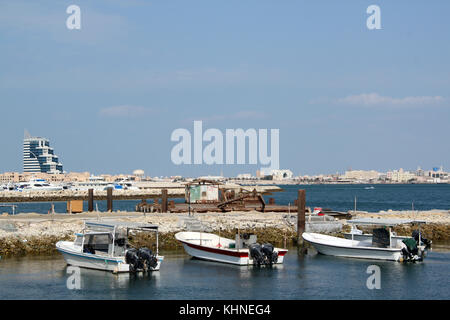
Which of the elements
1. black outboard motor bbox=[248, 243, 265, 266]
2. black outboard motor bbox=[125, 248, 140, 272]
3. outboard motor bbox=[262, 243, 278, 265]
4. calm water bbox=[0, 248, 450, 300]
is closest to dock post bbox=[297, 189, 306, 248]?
calm water bbox=[0, 248, 450, 300]

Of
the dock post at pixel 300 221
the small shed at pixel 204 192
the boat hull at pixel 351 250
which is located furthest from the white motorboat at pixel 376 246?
the small shed at pixel 204 192

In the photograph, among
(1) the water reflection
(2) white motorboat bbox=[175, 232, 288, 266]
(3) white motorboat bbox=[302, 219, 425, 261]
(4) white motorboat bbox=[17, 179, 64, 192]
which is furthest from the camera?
(4) white motorboat bbox=[17, 179, 64, 192]

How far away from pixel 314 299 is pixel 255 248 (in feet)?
25.8

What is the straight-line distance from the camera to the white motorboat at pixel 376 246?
35.0m

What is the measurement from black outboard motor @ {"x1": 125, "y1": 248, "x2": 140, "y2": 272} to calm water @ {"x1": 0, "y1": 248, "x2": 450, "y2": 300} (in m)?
0.50

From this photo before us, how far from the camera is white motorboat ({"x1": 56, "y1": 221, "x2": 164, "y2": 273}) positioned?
29.9 meters

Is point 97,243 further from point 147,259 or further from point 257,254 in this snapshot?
point 257,254

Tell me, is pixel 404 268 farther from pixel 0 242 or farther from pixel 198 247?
pixel 0 242

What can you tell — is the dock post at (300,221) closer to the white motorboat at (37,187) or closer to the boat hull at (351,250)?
the boat hull at (351,250)

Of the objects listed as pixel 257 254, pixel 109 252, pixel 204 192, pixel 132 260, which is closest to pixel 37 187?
pixel 204 192

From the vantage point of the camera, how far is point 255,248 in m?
33.0

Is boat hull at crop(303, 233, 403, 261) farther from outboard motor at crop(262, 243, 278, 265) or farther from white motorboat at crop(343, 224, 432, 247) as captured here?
outboard motor at crop(262, 243, 278, 265)

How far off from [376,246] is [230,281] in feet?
38.3

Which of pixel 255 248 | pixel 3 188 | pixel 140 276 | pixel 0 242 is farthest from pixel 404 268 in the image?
pixel 3 188
